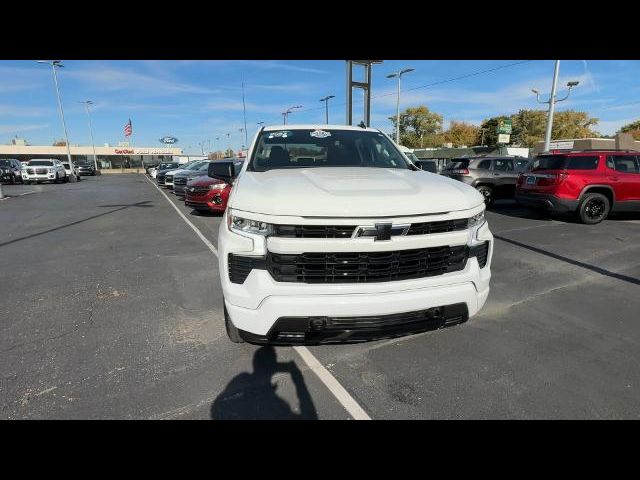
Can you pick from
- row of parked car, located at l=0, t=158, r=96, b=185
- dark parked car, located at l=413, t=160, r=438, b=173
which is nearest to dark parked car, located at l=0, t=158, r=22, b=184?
row of parked car, located at l=0, t=158, r=96, b=185

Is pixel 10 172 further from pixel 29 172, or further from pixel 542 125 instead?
pixel 542 125

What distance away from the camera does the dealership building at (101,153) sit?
75062mm

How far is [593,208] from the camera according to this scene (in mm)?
9164

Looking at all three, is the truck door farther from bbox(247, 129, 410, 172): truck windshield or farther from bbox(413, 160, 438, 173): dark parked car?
bbox(247, 129, 410, 172): truck windshield

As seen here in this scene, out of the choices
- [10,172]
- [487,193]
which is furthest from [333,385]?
[10,172]

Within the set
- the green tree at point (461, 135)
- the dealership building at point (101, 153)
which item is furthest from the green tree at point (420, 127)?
the dealership building at point (101, 153)

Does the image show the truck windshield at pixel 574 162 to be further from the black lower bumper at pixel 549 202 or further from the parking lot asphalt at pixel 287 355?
the parking lot asphalt at pixel 287 355

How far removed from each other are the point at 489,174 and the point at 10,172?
33.1 meters

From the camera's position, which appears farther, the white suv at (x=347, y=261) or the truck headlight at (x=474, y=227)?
the truck headlight at (x=474, y=227)

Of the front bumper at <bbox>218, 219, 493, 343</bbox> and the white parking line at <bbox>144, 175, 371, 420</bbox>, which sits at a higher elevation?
the front bumper at <bbox>218, 219, 493, 343</bbox>

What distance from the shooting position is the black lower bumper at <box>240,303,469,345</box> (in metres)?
2.33

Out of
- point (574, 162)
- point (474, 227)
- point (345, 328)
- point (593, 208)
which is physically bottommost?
point (593, 208)

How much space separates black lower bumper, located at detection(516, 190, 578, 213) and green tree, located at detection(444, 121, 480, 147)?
8858 centimetres
